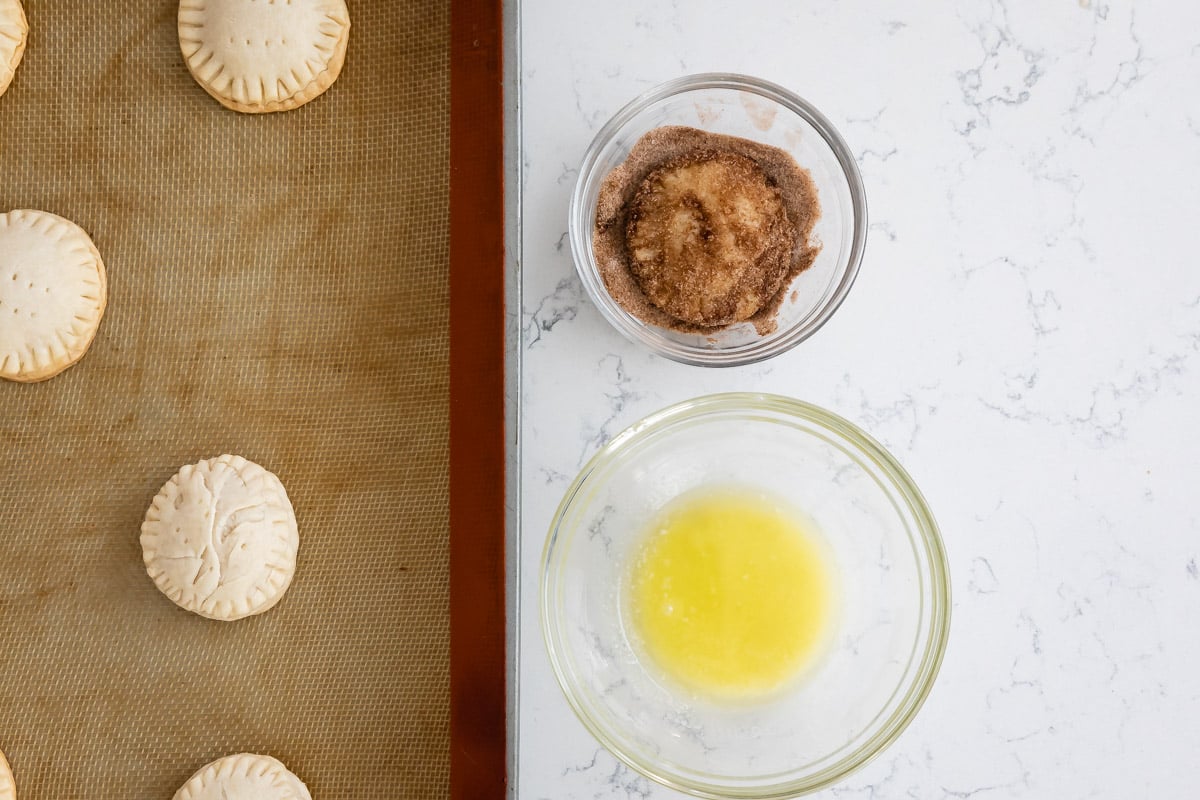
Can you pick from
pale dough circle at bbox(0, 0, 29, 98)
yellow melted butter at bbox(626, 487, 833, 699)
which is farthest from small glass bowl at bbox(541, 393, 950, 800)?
pale dough circle at bbox(0, 0, 29, 98)

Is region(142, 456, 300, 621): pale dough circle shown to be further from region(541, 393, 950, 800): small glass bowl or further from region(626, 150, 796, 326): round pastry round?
region(626, 150, 796, 326): round pastry round

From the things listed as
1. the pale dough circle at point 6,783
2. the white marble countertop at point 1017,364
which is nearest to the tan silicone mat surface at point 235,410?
the pale dough circle at point 6,783

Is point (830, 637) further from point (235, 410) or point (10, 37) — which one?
point (10, 37)

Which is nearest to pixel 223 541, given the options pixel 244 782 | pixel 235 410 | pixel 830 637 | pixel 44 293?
pixel 235 410

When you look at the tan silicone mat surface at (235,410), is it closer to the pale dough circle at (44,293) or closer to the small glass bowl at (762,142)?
the pale dough circle at (44,293)

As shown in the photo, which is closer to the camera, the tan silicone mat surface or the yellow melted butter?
the yellow melted butter

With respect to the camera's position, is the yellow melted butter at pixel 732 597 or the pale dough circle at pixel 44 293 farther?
the pale dough circle at pixel 44 293

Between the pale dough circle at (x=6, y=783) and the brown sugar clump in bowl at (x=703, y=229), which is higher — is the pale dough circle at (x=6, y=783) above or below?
below
